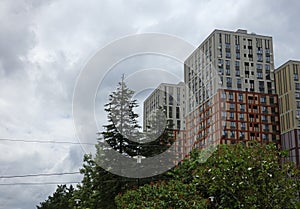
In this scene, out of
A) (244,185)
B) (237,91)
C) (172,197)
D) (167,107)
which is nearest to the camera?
(244,185)

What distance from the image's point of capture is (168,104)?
86.1ft

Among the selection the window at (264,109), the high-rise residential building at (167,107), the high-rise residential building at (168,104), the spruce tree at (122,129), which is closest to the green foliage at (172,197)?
the high-rise residential building at (168,104)

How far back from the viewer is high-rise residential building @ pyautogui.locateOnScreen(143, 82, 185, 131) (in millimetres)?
22384

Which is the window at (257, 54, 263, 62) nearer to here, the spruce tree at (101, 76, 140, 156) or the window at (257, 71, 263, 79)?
the window at (257, 71, 263, 79)

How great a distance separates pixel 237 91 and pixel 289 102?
29.3 ft

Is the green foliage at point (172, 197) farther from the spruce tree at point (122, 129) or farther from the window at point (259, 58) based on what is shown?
the window at point (259, 58)

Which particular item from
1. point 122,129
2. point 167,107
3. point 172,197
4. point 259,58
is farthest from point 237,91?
point 172,197

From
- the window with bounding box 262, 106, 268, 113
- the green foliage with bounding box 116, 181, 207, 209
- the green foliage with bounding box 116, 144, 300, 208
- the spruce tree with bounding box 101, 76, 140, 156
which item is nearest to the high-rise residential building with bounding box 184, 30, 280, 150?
the window with bounding box 262, 106, 268, 113

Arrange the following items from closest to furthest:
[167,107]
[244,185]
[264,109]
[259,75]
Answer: [244,185] < [167,107] < [264,109] < [259,75]

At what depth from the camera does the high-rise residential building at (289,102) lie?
7288 centimetres

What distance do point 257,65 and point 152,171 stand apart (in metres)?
54.1

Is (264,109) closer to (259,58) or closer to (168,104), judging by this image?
(259,58)

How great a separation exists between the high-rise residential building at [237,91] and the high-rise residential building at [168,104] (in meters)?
38.6

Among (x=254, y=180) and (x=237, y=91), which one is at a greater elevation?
(x=237, y=91)
